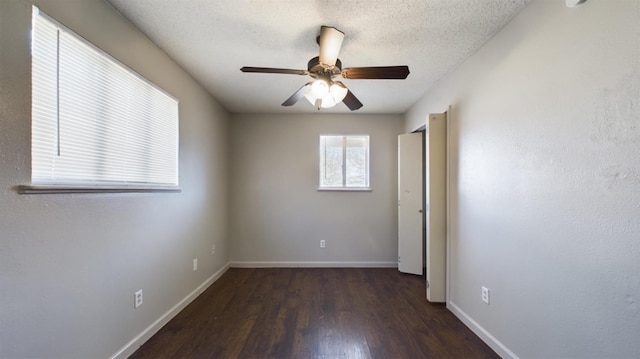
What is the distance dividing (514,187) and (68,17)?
281 centimetres

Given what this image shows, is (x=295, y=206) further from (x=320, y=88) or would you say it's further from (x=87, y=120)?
(x=87, y=120)

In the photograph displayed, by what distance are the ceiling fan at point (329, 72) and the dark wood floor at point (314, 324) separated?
6.18 ft

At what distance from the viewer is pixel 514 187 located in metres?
1.73

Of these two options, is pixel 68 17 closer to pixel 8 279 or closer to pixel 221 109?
pixel 8 279

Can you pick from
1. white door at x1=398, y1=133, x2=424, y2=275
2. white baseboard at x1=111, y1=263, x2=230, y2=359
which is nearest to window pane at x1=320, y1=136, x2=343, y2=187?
white door at x1=398, y1=133, x2=424, y2=275

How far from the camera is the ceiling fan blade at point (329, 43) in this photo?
5.38ft

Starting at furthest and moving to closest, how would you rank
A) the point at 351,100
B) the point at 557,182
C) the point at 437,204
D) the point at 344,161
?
the point at 344,161, the point at 437,204, the point at 351,100, the point at 557,182

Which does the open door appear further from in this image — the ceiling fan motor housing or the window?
the window

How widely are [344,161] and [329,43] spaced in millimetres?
2417

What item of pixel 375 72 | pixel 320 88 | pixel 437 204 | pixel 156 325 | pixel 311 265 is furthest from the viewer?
pixel 311 265

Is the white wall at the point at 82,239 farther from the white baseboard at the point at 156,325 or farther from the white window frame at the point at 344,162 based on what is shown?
the white window frame at the point at 344,162

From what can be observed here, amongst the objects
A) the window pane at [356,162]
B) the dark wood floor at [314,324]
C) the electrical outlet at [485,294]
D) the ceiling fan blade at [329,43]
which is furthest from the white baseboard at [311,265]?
the ceiling fan blade at [329,43]

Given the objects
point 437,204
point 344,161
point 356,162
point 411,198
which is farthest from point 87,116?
point 411,198

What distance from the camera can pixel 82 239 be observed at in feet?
4.76
